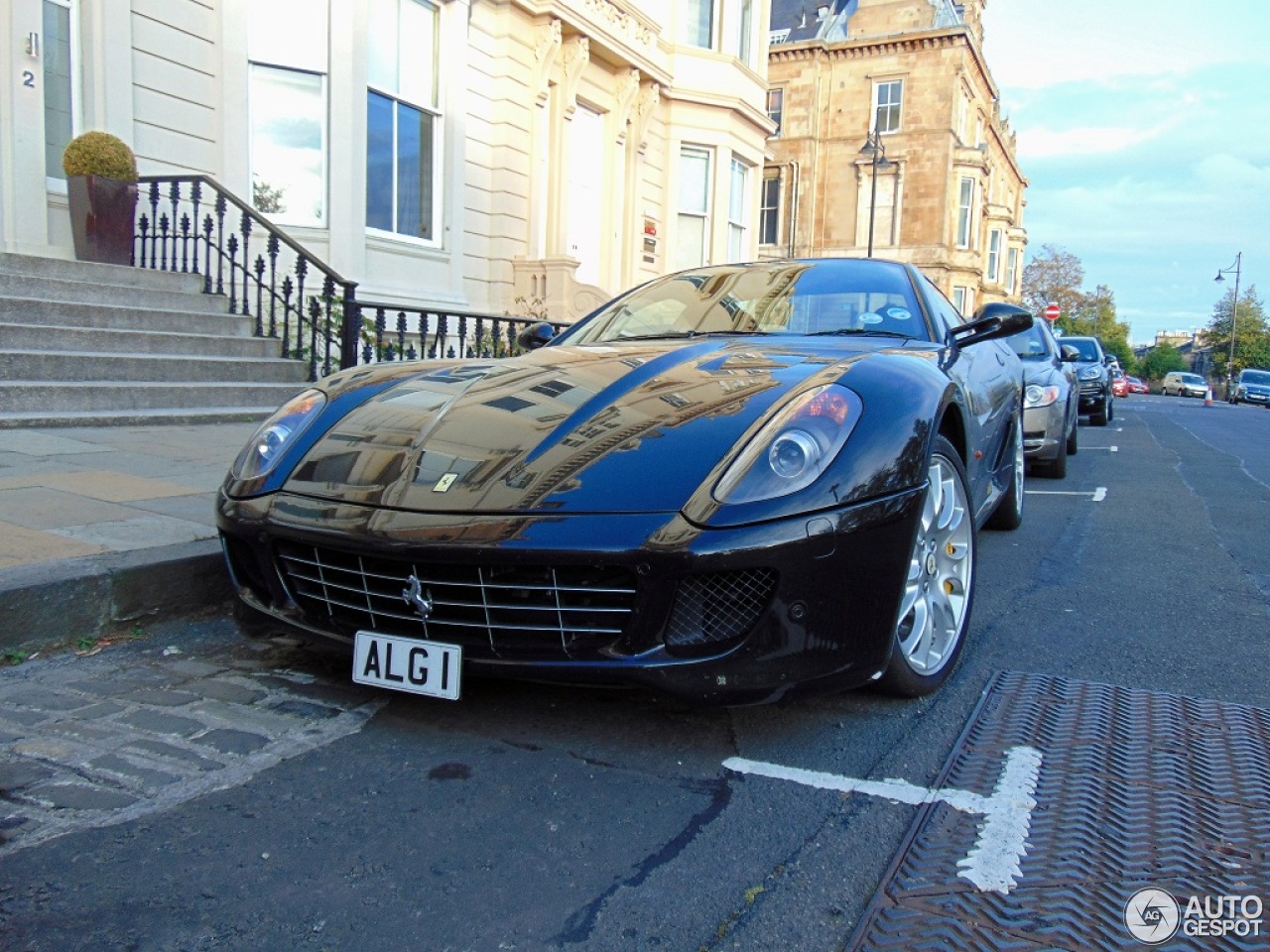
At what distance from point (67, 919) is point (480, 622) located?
1001 millimetres

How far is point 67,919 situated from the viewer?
1.73m

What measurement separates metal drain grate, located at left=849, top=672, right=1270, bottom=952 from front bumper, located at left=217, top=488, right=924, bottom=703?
17.9 inches

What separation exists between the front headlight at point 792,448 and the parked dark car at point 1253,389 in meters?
48.2

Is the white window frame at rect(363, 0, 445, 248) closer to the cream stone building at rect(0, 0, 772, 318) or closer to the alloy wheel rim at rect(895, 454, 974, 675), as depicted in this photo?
Answer: the cream stone building at rect(0, 0, 772, 318)

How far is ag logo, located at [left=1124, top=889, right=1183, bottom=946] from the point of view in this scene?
1.73 m

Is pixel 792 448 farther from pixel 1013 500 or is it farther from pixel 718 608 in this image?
pixel 1013 500

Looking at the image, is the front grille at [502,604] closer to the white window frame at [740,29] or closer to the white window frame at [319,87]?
the white window frame at [319,87]

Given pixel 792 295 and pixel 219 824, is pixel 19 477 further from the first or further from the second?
pixel 792 295

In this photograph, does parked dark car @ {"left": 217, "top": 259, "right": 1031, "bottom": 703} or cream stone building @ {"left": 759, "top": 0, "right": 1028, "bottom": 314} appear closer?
parked dark car @ {"left": 217, "top": 259, "right": 1031, "bottom": 703}

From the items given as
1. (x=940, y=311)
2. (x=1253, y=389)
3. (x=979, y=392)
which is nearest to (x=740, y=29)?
(x=940, y=311)

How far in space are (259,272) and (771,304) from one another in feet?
18.1

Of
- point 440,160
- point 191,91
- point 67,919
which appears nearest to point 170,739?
point 67,919

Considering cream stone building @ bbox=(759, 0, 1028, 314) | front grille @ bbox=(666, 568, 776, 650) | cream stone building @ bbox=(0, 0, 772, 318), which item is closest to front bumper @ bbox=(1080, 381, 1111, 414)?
cream stone building @ bbox=(0, 0, 772, 318)

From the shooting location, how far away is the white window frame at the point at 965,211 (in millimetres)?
42562
